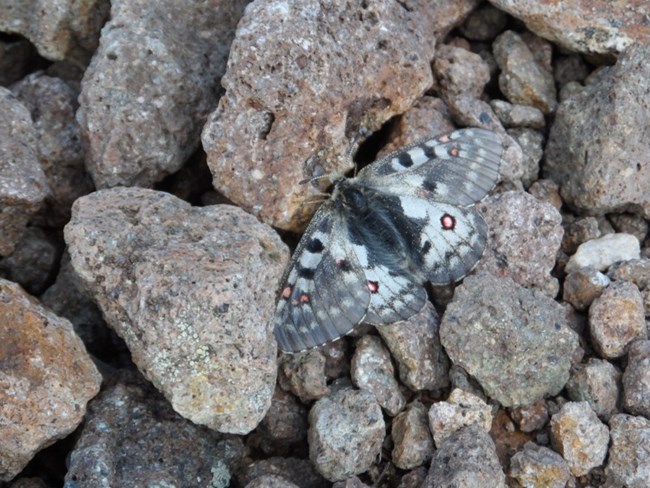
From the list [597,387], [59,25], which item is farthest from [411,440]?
[59,25]

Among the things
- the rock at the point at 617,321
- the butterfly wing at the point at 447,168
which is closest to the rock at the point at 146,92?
the butterfly wing at the point at 447,168

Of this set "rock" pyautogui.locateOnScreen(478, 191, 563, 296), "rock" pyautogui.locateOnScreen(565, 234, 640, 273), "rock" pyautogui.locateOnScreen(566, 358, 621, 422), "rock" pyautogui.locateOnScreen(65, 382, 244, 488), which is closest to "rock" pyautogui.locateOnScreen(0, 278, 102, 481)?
"rock" pyautogui.locateOnScreen(65, 382, 244, 488)

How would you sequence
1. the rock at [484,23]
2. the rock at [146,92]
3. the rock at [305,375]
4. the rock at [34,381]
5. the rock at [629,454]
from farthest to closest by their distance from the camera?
the rock at [484,23] → the rock at [146,92] → the rock at [305,375] → the rock at [629,454] → the rock at [34,381]

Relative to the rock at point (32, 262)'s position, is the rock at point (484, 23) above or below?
above

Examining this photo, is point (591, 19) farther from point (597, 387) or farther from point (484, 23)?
point (597, 387)

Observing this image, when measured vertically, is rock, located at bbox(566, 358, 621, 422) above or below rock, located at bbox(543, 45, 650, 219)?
below

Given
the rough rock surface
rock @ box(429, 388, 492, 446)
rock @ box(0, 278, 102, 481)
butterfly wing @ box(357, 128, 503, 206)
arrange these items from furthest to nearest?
1. the rough rock surface
2. butterfly wing @ box(357, 128, 503, 206)
3. rock @ box(429, 388, 492, 446)
4. rock @ box(0, 278, 102, 481)

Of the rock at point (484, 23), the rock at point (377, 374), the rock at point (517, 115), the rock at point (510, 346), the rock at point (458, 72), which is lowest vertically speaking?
the rock at point (377, 374)

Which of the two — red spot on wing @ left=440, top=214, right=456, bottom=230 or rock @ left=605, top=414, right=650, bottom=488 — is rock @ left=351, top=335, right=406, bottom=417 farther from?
rock @ left=605, top=414, right=650, bottom=488

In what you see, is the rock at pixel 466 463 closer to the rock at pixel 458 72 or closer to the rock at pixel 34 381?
the rock at pixel 34 381
